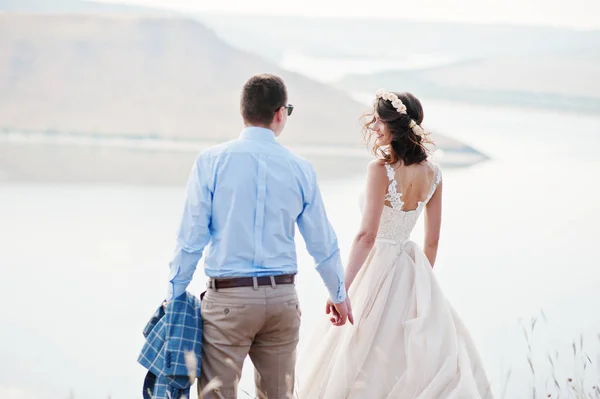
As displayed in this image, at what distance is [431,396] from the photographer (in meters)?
2.32

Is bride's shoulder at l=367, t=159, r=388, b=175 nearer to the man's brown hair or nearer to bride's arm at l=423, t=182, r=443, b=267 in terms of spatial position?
bride's arm at l=423, t=182, r=443, b=267

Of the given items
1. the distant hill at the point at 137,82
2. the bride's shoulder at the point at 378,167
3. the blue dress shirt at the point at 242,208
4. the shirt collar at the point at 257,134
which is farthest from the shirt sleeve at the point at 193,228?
the distant hill at the point at 137,82

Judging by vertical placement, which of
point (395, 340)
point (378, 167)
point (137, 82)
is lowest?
point (395, 340)

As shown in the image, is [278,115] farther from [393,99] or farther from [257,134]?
[393,99]

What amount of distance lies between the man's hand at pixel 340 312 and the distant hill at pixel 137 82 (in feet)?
Result: 59.3

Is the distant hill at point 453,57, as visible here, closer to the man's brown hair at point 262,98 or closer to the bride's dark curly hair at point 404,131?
the bride's dark curly hair at point 404,131

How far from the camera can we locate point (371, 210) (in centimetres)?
239

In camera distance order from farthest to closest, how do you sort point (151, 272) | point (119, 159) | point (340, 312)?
point (119, 159)
point (151, 272)
point (340, 312)

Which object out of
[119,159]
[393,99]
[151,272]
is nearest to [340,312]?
[393,99]

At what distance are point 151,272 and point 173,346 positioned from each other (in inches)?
172

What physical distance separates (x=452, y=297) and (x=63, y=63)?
1947 cm

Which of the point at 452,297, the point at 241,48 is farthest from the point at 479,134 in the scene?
the point at 452,297

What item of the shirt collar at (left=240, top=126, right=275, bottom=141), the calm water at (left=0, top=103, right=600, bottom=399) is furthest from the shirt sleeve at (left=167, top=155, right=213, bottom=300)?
the calm water at (left=0, top=103, right=600, bottom=399)

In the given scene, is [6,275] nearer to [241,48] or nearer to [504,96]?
[504,96]
